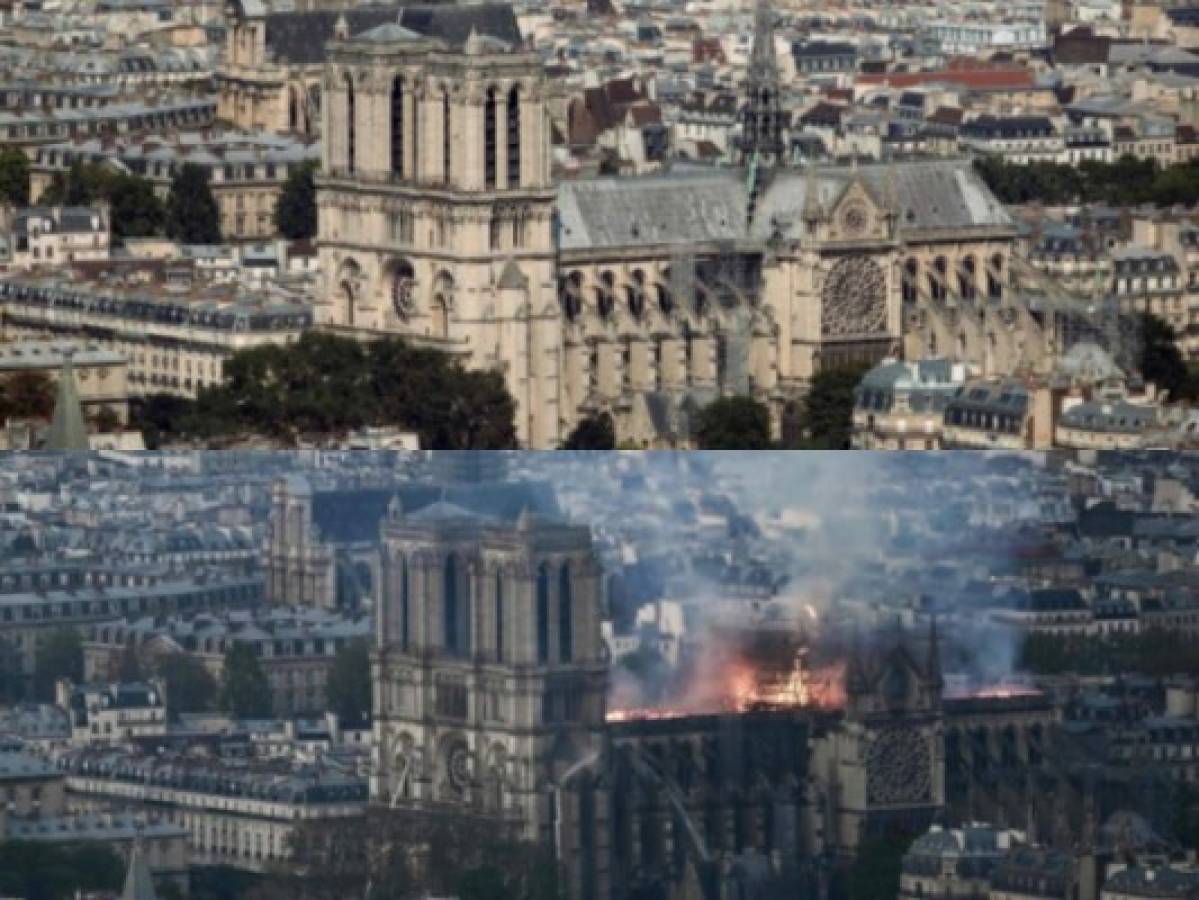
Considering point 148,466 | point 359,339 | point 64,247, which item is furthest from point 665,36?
point 148,466

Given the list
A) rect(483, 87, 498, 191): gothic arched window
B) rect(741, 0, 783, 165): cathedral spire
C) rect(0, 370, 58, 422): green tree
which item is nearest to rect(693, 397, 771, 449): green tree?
rect(483, 87, 498, 191): gothic arched window

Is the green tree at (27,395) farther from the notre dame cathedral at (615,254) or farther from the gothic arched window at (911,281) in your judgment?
the gothic arched window at (911,281)

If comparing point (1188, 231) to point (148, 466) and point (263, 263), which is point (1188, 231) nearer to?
point (263, 263)

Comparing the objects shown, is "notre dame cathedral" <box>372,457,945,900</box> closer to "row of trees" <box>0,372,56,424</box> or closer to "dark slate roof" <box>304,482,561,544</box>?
"dark slate roof" <box>304,482,561,544</box>

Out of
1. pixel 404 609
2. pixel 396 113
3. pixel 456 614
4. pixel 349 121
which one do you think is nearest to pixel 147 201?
pixel 349 121

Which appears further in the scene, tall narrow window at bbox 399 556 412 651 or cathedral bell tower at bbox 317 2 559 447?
cathedral bell tower at bbox 317 2 559 447

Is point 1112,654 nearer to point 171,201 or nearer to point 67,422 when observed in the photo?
point 67,422
